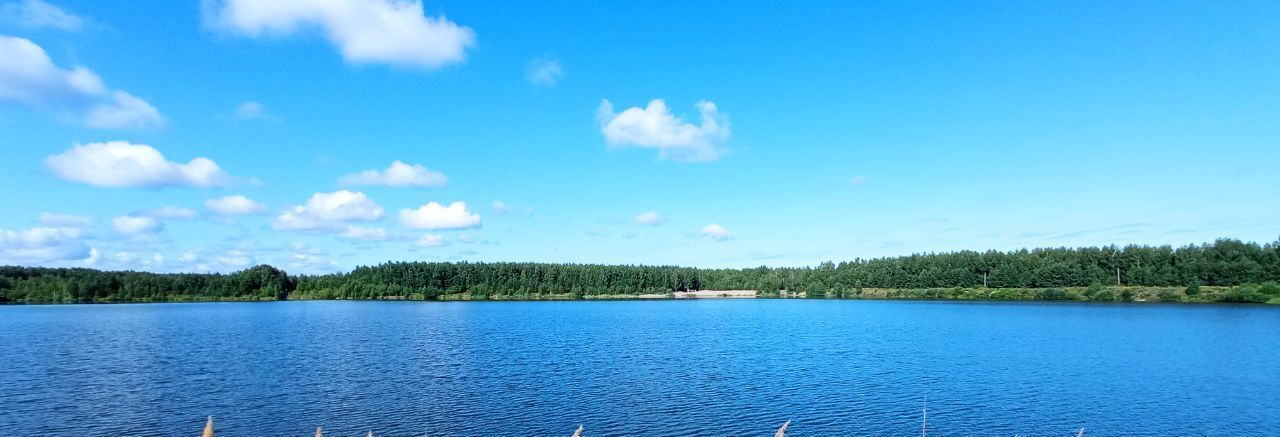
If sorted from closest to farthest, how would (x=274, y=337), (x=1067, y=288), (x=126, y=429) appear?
(x=126, y=429) < (x=274, y=337) < (x=1067, y=288)

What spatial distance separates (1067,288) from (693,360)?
518 feet

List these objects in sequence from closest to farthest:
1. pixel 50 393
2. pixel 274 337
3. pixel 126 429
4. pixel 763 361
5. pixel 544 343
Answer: pixel 126 429
pixel 50 393
pixel 763 361
pixel 544 343
pixel 274 337

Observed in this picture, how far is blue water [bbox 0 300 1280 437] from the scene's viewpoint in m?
32.0

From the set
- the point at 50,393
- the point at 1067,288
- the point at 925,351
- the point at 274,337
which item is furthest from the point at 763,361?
the point at 1067,288

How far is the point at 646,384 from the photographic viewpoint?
42375mm

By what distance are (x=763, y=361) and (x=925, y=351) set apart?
18.0 m

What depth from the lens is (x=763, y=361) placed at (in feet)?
176

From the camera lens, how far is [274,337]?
249ft

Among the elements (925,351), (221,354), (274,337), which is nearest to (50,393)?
(221,354)

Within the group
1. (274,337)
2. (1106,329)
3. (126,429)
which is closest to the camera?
(126,429)

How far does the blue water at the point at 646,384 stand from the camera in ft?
105

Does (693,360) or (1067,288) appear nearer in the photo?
(693,360)

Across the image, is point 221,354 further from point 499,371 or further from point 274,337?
point 499,371

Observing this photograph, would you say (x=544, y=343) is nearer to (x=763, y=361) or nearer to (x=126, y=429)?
(x=763, y=361)
